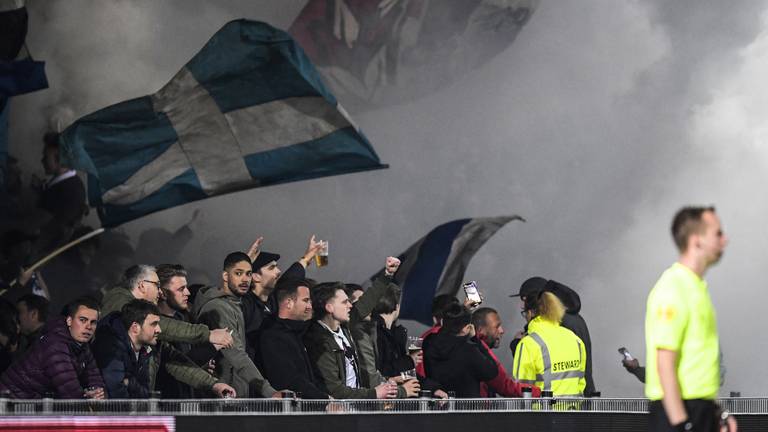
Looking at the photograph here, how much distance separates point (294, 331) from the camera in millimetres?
8961

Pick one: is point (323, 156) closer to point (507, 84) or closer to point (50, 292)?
point (50, 292)

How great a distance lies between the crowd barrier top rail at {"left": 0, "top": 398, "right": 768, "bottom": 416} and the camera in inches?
280

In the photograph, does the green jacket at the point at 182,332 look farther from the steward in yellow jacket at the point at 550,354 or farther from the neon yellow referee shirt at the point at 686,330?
the neon yellow referee shirt at the point at 686,330

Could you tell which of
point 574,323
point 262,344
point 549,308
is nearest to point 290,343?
point 262,344

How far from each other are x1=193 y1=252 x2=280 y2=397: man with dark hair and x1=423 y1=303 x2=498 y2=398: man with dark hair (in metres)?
1.40

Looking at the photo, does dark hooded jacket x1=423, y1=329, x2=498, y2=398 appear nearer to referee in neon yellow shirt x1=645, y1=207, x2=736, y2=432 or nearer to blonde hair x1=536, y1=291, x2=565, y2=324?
blonde hair x1=536, y1=291, x2=565, y2=324

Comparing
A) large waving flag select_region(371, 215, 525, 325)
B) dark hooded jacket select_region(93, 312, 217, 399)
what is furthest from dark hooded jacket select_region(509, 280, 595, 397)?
large waving flag select_region(371, 215, 525, 325)

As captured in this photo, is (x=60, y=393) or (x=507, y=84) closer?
(x=60, y=393)

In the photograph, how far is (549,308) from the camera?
9.23 metres

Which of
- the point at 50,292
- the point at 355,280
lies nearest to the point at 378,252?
the point at 355,280

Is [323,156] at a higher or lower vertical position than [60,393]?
higher

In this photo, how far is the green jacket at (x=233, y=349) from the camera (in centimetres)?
876

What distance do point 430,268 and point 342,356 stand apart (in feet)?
17.4

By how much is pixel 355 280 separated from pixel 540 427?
9227 millimetres
